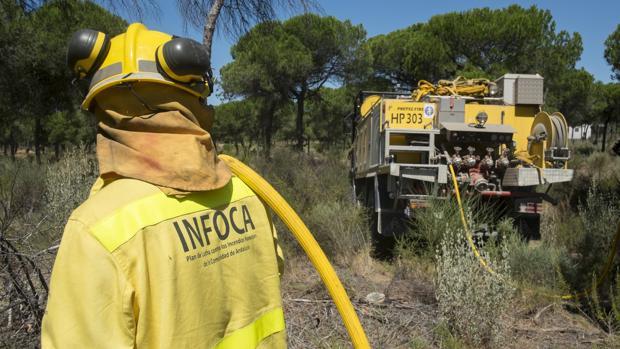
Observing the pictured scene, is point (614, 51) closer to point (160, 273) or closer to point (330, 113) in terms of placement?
point (330, 113)

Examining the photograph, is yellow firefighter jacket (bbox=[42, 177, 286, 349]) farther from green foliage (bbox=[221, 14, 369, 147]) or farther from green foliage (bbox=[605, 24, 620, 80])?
green foliage (bbox=[605, 24, 620, 80])

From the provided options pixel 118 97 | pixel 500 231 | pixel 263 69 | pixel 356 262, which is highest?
pixel 263 69

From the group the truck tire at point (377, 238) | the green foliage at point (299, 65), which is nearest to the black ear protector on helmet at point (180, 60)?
the truck tire at point (377, 238)

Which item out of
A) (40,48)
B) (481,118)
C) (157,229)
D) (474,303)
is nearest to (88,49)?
(157,229)

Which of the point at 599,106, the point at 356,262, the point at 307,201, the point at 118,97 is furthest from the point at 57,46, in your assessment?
the point at 599,106

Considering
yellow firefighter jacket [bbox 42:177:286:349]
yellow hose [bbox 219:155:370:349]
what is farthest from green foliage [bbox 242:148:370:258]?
yellow firefighter jacket [bbox 42:177:286:349]

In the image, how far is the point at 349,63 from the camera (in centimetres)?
2108

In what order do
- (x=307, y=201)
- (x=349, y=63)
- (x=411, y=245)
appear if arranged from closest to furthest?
1. (x=411, y=245)
2. (x=307, y=201)
3. (x=349, y=63)

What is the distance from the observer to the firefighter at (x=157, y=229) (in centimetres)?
103

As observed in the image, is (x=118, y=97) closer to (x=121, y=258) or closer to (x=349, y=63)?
(x=121, y=258)

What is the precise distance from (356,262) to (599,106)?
2841 centimetres

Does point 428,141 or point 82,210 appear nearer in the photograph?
point 82,210

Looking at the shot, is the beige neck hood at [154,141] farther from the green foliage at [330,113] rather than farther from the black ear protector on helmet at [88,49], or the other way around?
the green foliage at [330,113]

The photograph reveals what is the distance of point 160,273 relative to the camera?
1.11 metres
